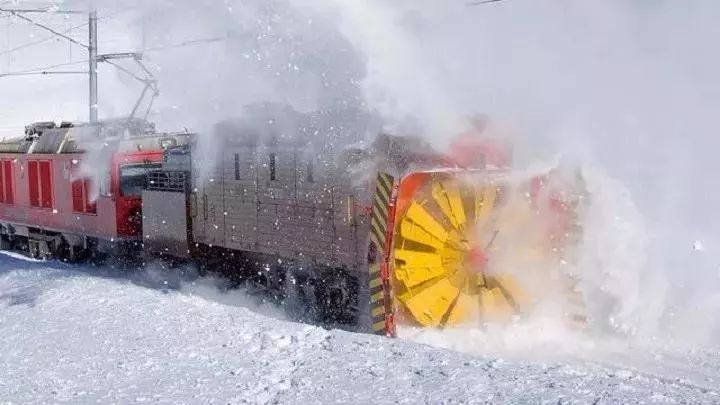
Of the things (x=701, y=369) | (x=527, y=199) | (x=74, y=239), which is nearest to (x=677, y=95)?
(x=527, y=199)

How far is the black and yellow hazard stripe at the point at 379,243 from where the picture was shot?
826 cm

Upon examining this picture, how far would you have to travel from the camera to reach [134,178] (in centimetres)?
1514

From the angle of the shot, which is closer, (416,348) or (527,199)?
(416,348)

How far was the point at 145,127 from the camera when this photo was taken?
17250mm

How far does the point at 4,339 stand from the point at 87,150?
7.42 meters

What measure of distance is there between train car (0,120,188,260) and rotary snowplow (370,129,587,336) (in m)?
7.63

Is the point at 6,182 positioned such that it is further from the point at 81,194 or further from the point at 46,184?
the point at 81,194

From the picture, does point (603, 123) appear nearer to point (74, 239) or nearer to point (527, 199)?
point (527, 199)

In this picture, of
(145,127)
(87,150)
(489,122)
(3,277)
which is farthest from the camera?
(145,127)

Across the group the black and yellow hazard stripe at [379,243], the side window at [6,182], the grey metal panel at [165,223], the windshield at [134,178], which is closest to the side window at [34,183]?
the side window at [6,182]

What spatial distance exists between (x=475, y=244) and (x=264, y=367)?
2880 millimetres

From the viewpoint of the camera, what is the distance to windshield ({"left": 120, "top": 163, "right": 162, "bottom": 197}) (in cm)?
1495

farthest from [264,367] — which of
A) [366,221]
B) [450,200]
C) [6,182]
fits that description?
[6,182]

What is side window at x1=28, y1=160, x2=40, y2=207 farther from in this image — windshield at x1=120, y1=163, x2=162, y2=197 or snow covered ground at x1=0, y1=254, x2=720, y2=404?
snow covered ground at x1=0, y1=254, x2=720, y2=404
